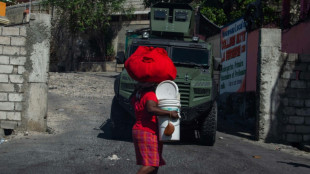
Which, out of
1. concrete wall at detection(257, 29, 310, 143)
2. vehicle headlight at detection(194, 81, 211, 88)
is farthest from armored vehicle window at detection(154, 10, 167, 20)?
vehicle headlight at detection(194, 81, 211, 88)

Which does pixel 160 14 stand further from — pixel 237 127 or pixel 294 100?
pixel 237 127

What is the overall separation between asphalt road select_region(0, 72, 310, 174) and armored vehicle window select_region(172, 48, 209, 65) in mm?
1733

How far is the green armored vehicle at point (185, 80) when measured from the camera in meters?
8.73

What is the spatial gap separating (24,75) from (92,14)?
2420 centimetres

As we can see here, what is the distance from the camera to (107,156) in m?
6.98

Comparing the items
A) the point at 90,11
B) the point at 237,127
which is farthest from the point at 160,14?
the point at 90,11

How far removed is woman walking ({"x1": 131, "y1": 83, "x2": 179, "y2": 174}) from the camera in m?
4.05

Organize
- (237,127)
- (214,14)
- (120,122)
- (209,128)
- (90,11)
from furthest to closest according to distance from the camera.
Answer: (90,11)
(214,14)
(237,127)
(120,122)
(209,128)

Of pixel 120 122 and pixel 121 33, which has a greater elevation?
pixel 121 33

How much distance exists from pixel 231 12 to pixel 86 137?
1650 cm

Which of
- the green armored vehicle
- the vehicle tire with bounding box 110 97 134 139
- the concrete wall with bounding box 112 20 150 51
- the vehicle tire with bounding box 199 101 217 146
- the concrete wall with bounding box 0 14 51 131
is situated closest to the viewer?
the green armored vehicle

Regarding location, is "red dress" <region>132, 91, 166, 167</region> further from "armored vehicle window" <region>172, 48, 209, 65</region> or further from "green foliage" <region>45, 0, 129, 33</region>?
"green foliage" <region>45, 0, 129, 33</region>

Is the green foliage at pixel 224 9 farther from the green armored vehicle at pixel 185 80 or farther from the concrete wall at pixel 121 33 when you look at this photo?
the green armored vehicle at pixel 185 80

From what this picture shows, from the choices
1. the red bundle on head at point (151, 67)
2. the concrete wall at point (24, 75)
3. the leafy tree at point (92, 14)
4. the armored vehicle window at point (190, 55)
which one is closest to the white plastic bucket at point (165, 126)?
the red bundle on head at point (151, 67)
